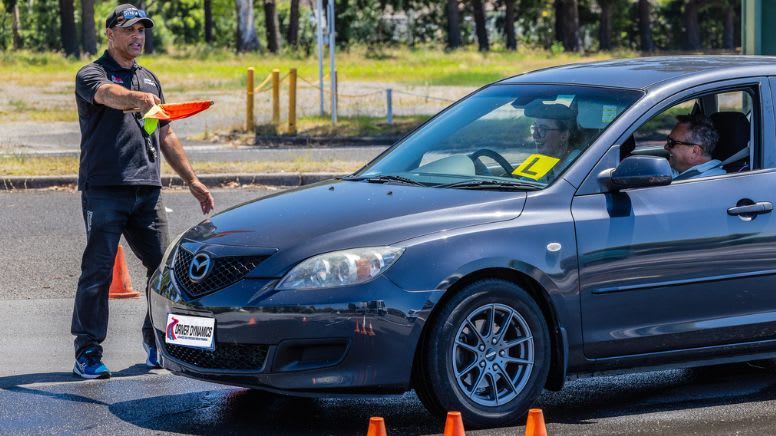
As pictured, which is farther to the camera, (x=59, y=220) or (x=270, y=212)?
(x=59, y=220)

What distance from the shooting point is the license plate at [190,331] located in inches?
219

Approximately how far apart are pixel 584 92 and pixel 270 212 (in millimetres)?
1619

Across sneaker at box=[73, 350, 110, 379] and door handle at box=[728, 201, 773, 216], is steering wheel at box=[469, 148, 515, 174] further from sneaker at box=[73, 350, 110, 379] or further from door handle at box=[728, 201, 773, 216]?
sneaker at box=[73, 350, 110, 379]

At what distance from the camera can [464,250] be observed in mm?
5484

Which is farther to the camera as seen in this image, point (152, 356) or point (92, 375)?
point (152, 356)

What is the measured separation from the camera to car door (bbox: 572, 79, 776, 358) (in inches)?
228

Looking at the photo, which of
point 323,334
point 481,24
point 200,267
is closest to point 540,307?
point 323,334

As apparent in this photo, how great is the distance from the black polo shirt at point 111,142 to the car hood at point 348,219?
783 mm

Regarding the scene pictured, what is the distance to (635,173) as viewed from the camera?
19.2 ft

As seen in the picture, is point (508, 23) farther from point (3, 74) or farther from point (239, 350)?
point (239, 350)

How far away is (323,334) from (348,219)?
1.81 ft

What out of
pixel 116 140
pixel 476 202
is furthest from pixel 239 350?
pixel 116 140

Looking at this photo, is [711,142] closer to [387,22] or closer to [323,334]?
[323,334]

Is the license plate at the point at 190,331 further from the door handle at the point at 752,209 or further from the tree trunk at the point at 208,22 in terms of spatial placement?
the tree trunk at the point at 208,22
